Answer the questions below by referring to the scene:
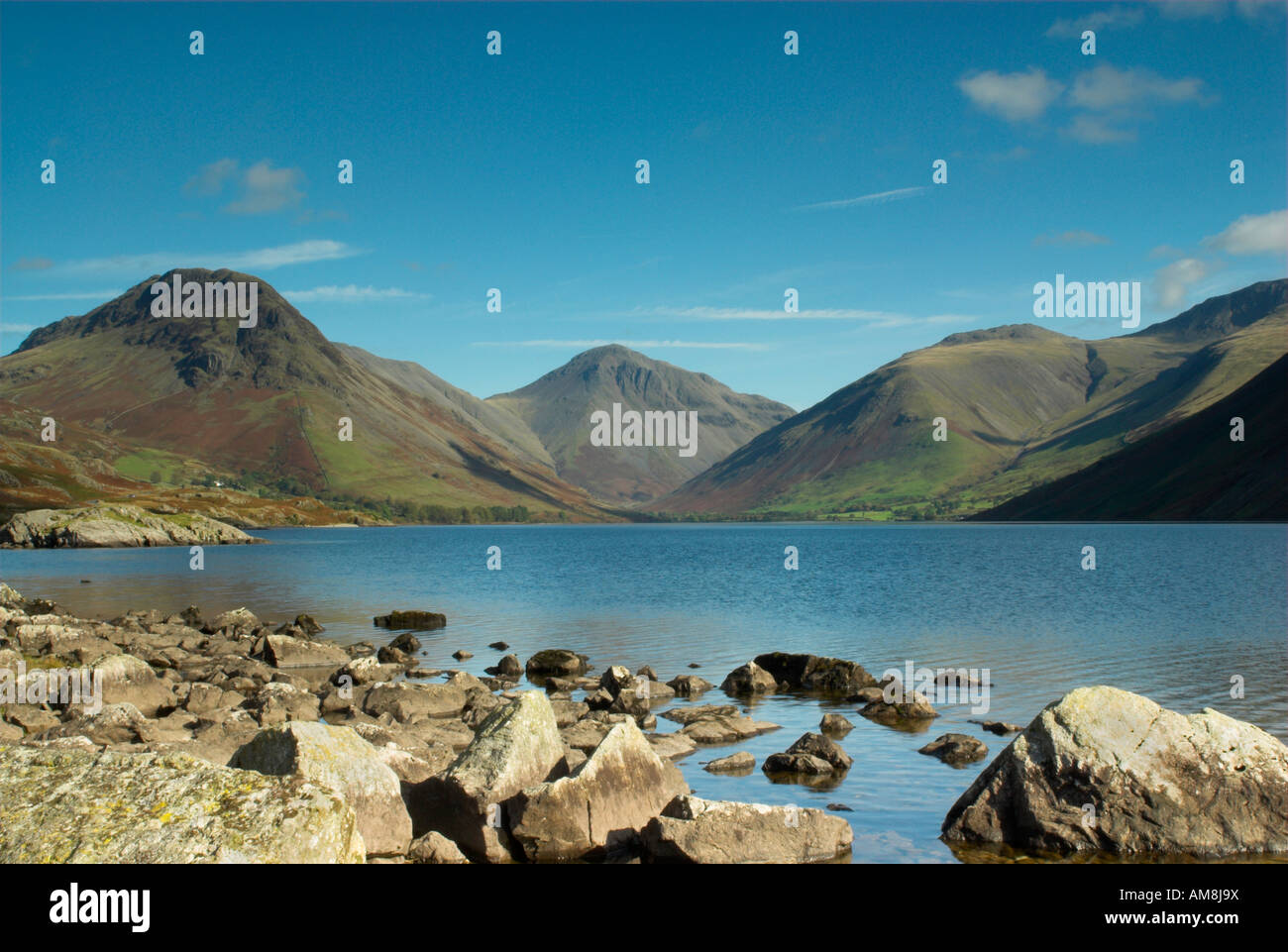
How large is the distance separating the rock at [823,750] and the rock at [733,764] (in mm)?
1148

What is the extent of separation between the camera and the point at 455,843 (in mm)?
17000

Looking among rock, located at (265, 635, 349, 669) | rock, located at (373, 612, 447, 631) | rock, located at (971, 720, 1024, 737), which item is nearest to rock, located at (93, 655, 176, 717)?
rock, located at (265, 635, 349, 669)

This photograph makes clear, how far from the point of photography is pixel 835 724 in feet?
94.9

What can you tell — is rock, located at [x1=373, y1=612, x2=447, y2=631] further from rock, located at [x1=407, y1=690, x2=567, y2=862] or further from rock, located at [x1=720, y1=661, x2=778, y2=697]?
rock, located at [x1=407, y1=690, x2=567, y2=862]

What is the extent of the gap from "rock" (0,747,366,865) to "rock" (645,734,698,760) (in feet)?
51.9

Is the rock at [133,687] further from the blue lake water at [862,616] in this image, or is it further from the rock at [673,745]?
the rock at [673,745]

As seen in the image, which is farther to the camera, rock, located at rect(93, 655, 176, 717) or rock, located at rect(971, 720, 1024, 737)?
rock, located at rect(93, 655, 176, 717)

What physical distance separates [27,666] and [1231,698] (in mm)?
42284

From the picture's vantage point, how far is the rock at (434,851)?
1505 centimetres

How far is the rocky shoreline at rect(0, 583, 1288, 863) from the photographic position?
1021 cm

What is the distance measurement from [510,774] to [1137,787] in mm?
11950

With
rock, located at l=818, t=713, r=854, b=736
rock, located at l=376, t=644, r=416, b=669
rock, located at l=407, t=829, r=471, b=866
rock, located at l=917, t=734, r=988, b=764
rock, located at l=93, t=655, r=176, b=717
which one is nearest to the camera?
rock, located at l=407, t=829, r=471, b=866
